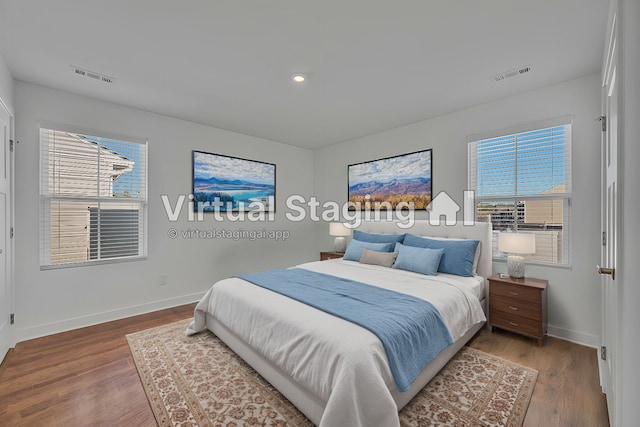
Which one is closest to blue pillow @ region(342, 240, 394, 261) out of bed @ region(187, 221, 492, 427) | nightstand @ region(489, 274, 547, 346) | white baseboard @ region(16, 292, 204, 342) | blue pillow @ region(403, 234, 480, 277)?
bed @ region(187, 221, 492, 427)

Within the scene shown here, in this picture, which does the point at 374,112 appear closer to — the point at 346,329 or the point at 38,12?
the point at 346,329

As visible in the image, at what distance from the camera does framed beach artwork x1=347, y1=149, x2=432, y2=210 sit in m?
3.88

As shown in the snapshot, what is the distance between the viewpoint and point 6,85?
2.44 m

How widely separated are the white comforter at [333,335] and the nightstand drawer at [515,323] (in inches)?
15.7

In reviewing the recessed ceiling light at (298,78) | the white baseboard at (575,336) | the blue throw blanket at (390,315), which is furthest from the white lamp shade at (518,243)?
the recessed ceiling light at (298,78)

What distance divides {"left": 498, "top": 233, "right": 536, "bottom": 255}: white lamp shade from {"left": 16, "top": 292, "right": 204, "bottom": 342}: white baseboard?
12.9 feet

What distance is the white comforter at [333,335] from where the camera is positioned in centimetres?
A: 135

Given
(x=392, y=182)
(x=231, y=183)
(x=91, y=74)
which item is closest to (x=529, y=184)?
(x=392, y=182)

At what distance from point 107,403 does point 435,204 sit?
3840 mm

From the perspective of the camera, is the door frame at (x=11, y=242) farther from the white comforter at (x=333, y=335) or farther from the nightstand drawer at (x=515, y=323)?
the nightstand drawer at (x=515, y=323)

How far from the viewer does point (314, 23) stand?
1.92 m

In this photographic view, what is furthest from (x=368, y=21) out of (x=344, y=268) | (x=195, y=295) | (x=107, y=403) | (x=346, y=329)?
(x=195, y=295)

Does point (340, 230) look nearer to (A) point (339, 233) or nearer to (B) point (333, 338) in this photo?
(A) point (339, 233)

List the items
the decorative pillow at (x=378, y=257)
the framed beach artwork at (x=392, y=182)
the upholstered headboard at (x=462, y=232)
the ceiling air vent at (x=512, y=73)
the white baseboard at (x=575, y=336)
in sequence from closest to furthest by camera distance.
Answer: the ceiling air vent at (x=512, y=73) → the white baseboard at (x=575, y=336) → the upholstered headboard at (x=462, y=232) → the decorative pillow at (x=378, y=257) → the framed beach artwork at (x=392, y=182)
